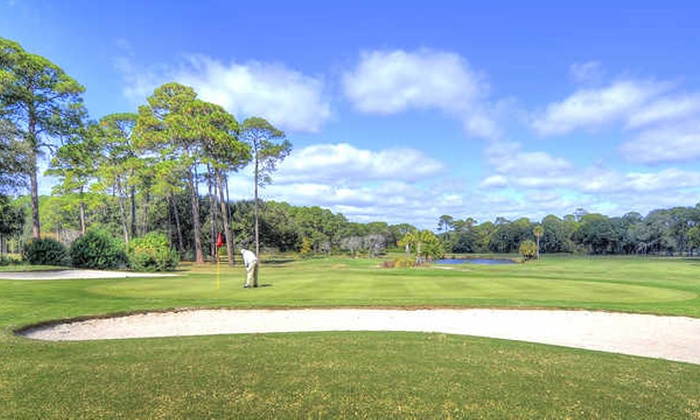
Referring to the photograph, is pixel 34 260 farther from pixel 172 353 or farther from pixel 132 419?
pixel 132 419

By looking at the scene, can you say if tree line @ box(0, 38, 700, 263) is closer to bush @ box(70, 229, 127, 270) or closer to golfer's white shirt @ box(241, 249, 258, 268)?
bush @ box(70, 229, 127, 270)

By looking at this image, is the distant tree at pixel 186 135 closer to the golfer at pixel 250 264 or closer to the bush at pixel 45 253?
the bush at pixel 45 253

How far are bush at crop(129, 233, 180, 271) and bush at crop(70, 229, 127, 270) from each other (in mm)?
1127

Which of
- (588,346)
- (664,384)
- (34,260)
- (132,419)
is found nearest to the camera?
(132,419)

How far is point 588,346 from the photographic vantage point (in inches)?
356

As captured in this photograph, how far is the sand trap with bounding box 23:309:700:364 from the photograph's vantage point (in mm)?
9312

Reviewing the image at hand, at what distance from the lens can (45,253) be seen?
27922 mm

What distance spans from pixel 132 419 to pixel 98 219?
73.6m

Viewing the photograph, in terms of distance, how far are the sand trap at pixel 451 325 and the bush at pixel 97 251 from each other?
21.6m

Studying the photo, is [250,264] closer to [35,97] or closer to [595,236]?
[35,97]

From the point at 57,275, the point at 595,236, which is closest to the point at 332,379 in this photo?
the point at 57,275

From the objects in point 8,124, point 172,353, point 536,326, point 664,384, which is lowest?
point 536,326

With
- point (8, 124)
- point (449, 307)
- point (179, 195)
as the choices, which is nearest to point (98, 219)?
point (179, 195)

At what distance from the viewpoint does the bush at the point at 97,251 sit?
28.4 meters
